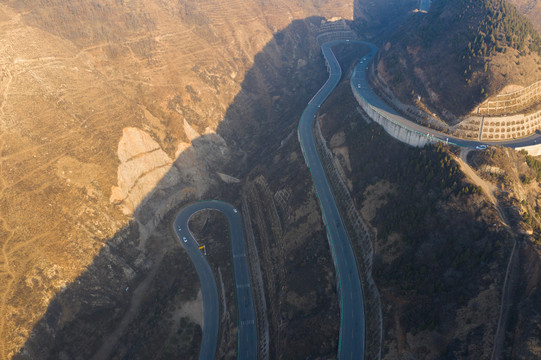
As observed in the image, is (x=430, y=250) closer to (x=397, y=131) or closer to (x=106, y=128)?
(x=397, y=131)

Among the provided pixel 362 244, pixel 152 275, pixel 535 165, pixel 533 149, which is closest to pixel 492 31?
pixel 533 149

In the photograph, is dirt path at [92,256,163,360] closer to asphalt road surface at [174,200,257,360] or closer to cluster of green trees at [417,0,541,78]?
asphalt road surface at [174,200,257,360]

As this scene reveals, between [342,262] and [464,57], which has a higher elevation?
[464,57]

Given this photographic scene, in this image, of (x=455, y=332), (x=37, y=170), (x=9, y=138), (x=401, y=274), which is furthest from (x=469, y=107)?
(x=9, y=138)

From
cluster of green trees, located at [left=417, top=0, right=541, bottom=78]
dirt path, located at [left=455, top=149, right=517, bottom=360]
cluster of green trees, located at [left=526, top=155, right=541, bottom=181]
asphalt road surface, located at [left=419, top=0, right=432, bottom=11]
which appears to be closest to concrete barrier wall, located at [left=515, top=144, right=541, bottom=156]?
cluster of green trees, located at [left=526, top=155, right=541, bottom=181]

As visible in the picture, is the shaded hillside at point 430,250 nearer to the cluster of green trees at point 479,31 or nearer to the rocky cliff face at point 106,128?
the cluster of green trees at point 479,31

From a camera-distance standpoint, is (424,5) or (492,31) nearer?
(492,31)
